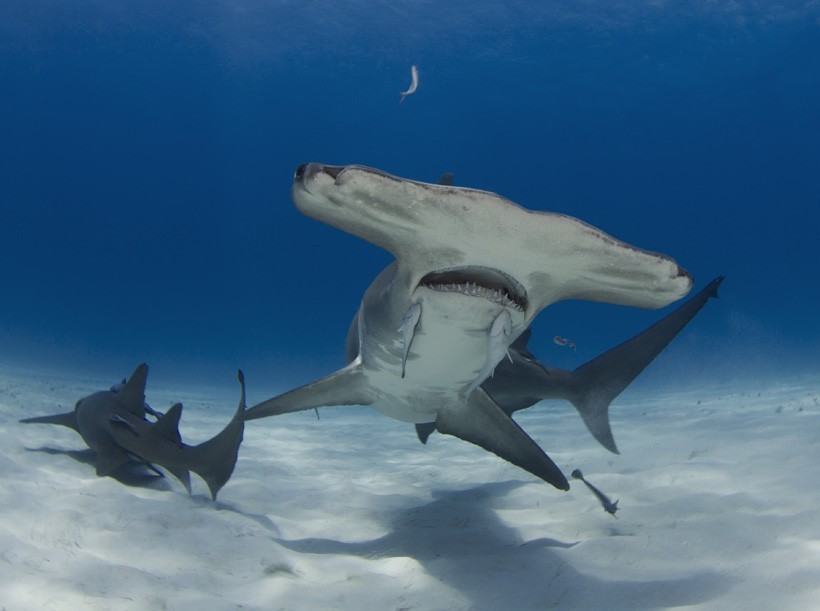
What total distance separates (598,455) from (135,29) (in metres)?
52.6

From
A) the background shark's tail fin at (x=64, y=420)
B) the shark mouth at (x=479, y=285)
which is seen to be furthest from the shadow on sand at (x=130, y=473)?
the shark mouth at (x=479, y=285)

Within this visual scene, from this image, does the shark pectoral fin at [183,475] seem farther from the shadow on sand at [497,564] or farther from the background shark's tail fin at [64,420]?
the background shark's tail fin at [64,420]

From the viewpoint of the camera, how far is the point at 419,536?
3.39 metres

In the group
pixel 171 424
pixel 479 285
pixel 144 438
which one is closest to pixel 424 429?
pixel 171 424

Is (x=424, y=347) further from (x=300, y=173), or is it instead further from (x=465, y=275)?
(x=300, y=173)

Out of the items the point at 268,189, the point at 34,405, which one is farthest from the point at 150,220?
the point at 34,405

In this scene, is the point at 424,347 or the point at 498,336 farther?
the point at 424,347

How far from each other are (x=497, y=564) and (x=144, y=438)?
109 inches

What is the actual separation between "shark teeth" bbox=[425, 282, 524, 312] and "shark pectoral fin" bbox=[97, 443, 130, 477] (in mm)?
3155

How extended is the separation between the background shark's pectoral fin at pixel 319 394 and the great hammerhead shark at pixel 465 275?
6 centimetres

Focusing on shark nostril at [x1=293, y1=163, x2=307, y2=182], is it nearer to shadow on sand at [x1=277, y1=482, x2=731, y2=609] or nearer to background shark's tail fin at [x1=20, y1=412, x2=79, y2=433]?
shadow on sand at [x1=277, y1=482, x2=731, y2=609]

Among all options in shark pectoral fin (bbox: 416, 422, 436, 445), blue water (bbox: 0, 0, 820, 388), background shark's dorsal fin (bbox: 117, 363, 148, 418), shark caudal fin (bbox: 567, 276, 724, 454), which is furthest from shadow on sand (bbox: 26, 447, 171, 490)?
blue water (bbox: 0, 0, 820, 388)

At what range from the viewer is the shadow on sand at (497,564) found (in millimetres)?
2342

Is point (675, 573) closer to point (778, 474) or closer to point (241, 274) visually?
point (778, 474)
